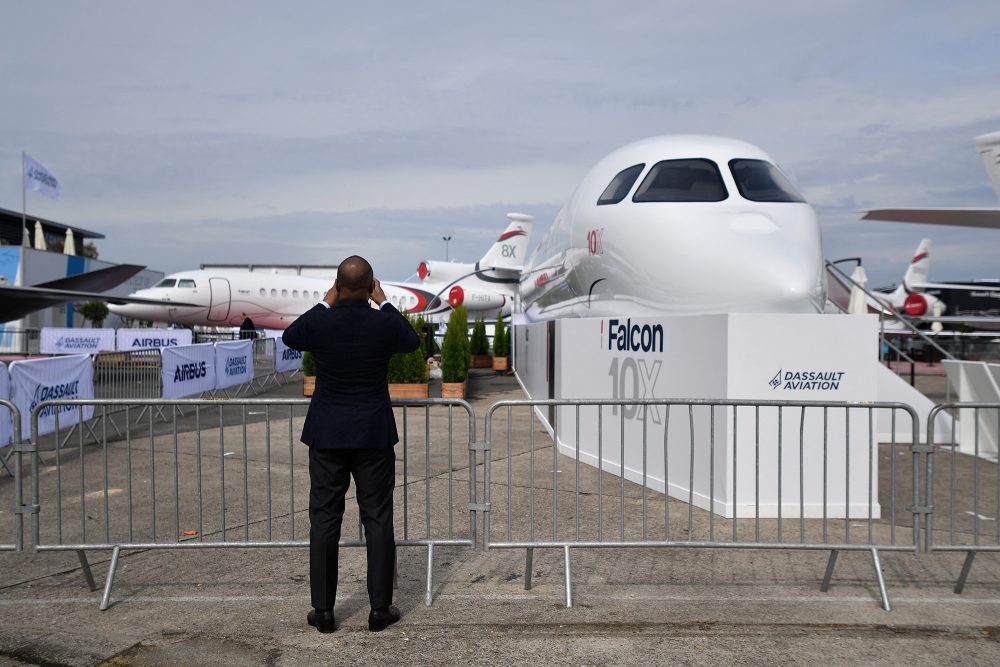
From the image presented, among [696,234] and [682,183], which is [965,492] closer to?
[696,234]

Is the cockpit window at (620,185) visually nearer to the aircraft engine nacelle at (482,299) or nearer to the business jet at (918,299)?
the business jet at (918,299)

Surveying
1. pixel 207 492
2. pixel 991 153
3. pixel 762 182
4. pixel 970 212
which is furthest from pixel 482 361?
pixel 207 492

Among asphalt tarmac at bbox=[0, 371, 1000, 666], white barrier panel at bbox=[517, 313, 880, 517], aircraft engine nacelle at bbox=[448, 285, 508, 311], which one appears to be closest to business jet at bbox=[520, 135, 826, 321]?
white barrier panel at bbox=[517, 313, 880, 517]

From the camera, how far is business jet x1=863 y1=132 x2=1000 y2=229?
Result: 1495 cm

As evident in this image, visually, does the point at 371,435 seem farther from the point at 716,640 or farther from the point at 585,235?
the point at 585,235

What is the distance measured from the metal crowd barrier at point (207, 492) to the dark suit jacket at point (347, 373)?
0.71 meters

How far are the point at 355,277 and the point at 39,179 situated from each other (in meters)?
38.0

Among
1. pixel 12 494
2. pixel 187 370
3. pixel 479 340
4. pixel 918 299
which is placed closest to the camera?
pixel 12 494

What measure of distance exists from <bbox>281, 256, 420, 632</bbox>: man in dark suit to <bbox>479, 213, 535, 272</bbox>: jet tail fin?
33.3 metres

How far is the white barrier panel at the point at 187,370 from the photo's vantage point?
1202cm

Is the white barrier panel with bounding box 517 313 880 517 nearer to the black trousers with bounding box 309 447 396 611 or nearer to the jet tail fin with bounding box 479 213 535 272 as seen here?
the black trousers with bounding box 309 447 396 611

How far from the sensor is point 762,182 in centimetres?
791

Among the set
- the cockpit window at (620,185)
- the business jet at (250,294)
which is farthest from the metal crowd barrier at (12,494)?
the business jet at (250,294)

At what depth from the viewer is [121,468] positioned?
26.4 ft
